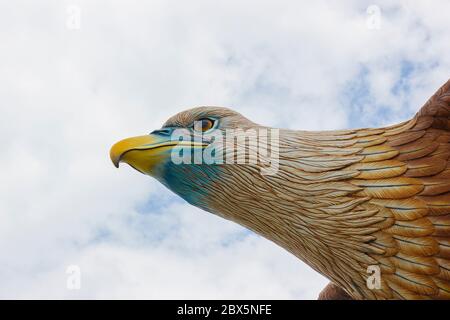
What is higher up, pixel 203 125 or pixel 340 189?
pixel 203 125

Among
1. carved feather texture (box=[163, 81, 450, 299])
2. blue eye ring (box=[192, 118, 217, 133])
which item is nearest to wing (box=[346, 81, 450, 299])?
carved feather texture (box=[163, 81, 450, 299])

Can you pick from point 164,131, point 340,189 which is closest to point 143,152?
point 164,131

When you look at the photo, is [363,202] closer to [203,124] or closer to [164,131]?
[203,124]

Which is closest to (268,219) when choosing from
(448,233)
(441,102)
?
(448,233)

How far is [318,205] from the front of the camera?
3.87 metres

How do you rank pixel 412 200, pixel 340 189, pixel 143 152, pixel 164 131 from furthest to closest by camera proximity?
pixel 164 131 < pixel 143 152 < pixel 340 189 < pixel 412 200

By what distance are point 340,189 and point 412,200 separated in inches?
19.1

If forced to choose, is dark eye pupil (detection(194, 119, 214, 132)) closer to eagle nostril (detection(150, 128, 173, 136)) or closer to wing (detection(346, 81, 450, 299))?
eagle nostril (detection(150, 128, 173, 136))

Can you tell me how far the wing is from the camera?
358 centimetres

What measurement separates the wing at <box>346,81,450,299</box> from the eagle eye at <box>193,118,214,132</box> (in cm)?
120

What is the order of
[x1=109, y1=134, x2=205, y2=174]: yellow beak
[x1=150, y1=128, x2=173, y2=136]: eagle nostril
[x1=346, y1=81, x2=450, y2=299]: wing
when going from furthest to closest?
[x1=150, y1=128, x2=173, y2=136]: eagle nostril → [x1=109, y1=134, x2=205, y2=174]: yellow beak → [x1=346, y1=81, x2=450, y2=299]: wing

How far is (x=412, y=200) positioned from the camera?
371 cm

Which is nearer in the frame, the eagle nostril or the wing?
the wing
